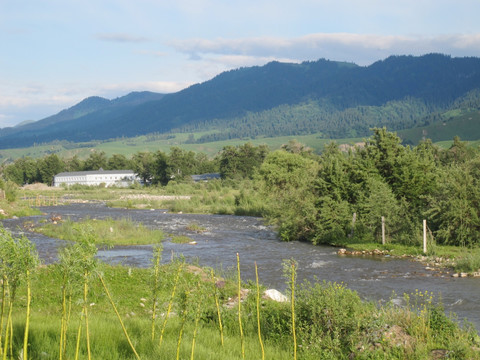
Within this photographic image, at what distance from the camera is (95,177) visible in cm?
16162

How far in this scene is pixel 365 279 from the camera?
25.2 meters

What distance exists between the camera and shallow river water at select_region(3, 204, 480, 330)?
22.2 m

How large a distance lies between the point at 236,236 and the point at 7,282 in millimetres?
35560

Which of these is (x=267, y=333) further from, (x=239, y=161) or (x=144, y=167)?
(x=144, y=167)

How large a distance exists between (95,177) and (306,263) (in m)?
141

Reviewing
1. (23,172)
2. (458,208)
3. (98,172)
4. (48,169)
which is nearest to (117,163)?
(98,172)

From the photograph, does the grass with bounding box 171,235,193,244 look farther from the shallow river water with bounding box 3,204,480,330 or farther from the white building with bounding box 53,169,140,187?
the white building with bounding box 53,169,140,187

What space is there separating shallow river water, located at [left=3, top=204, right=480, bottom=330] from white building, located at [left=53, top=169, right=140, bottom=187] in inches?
4469

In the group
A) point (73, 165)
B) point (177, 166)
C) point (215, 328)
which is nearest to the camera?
point (215, 328)

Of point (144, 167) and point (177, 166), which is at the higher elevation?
point (177, 166)

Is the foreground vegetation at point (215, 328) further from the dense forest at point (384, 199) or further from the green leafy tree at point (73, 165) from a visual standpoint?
the green leafy tree at point (73, 165)

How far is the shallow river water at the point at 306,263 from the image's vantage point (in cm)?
2216

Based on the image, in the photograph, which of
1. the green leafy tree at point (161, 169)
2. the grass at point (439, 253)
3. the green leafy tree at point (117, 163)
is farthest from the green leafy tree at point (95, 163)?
the grass at point (439, 253)

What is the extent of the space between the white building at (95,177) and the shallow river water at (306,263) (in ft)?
372
